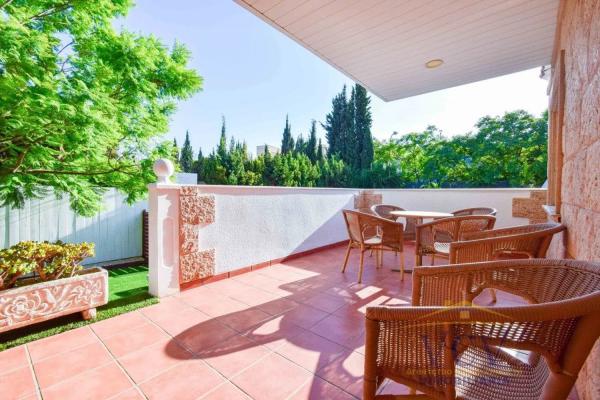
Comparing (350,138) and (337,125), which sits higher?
(337,125)

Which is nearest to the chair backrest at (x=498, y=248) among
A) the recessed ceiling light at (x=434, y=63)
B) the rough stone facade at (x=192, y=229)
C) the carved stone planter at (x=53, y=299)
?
the rough stone facade at (x=192, y=229)

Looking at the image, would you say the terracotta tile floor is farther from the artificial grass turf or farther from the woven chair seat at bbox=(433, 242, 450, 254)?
the woven chair seat at bbox=(433, 242, 450, 254)

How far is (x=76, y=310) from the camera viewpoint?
201 centimetres

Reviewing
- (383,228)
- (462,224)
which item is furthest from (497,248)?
(383,228)

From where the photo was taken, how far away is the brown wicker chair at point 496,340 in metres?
0.62

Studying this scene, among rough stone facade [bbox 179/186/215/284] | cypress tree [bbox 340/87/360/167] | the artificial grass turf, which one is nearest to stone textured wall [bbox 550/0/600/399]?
rough stone facade [bbox 179/186/215/284]

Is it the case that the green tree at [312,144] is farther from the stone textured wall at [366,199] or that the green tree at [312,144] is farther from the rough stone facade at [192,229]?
the rough stone facade at [192,229]

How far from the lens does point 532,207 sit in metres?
4.26

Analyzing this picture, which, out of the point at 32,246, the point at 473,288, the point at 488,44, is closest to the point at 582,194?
the point at 473,288

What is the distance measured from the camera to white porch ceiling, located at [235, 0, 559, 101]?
2.23 m

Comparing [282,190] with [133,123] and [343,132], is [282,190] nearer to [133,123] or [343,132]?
[133,123]

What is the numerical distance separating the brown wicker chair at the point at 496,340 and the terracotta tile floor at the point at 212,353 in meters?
0.71

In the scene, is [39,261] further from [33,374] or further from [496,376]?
[496,376]

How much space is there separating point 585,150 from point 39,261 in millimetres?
3607
